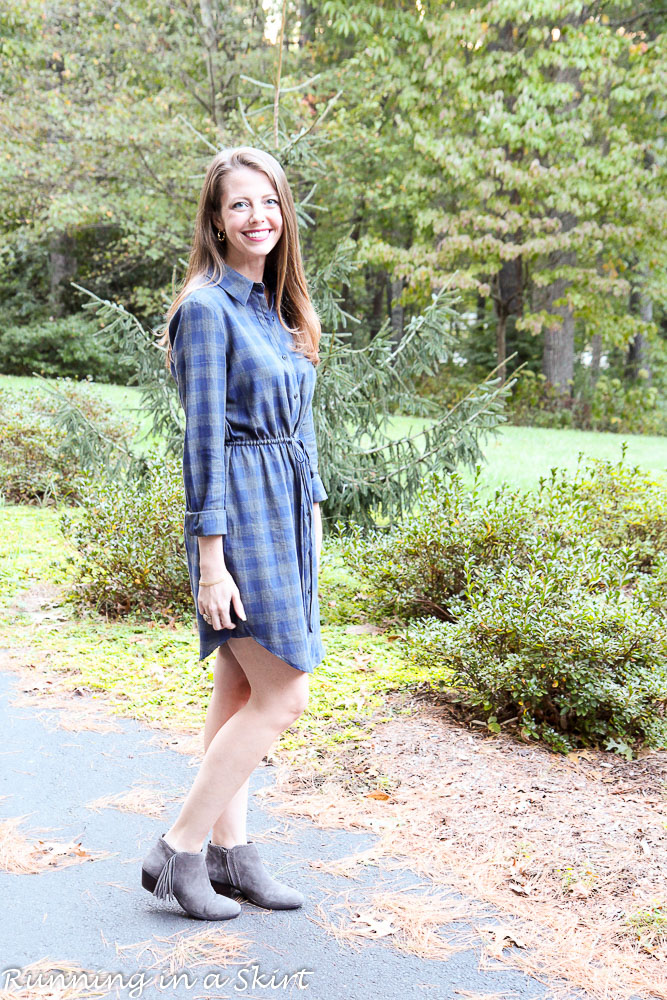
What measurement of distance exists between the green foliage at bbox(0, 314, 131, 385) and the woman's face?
2047cm

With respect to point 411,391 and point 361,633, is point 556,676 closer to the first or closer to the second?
point 361,633

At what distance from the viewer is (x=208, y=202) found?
2484 mm

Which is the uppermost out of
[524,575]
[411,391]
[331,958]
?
[411,391]

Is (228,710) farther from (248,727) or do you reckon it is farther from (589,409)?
(589,409)

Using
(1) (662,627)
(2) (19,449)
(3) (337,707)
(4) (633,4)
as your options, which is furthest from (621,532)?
(4) (633,4)

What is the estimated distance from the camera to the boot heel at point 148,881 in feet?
8.38

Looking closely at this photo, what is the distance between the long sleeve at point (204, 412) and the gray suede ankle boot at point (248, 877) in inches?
39.9

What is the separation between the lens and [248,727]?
7.97 ft

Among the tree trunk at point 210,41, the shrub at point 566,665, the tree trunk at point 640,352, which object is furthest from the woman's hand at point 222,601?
the tree trunk at point 640,352

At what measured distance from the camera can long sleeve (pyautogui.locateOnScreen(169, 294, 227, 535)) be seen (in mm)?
2277

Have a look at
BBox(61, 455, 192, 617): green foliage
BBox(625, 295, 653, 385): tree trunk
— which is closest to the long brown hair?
BBox(61, 455, 192, 617): green foliage

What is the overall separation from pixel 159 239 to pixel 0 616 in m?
15.2

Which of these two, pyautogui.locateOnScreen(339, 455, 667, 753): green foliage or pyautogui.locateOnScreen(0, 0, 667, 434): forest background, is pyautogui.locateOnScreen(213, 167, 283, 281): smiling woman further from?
pyautogui.locateOnScreen(0, 0, 667, 434): forest background

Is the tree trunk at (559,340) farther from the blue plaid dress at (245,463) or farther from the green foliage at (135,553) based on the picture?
the blue plaid dress at (245,463)
